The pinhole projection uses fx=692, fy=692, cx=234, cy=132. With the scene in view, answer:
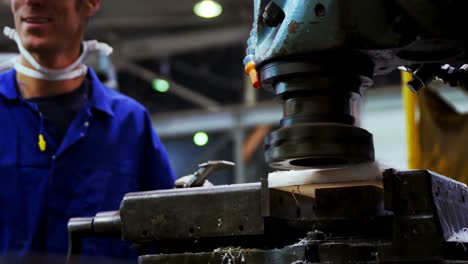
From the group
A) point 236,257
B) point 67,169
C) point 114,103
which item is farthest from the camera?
point 114,103

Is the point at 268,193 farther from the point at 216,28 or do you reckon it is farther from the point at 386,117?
the point at 386,117

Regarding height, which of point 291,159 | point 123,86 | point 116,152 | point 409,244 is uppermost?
point 123,86

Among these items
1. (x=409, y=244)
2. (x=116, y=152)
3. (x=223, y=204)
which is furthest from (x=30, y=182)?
(x=409, y=244)

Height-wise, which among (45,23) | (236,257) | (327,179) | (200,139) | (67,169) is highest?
(200,139)

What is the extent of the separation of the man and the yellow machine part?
1.13 metres

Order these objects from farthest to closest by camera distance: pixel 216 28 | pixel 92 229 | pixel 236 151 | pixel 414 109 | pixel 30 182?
pixel 236 151 → pixel 216 28 → pixel 414 109 → pixel 30 182 → pixel 92 229

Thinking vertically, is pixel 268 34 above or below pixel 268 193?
above

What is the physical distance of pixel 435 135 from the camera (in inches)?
107

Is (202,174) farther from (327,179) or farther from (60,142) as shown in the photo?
(60,142)

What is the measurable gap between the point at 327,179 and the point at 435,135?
175 centimetres

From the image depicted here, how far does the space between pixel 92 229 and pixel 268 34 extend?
1.61ft

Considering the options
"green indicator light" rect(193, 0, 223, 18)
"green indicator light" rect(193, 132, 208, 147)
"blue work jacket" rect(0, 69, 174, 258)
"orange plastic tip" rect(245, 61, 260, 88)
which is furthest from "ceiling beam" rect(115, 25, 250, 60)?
"orange plastic tip" rect(245, 61, 260, 88)

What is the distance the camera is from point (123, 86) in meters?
6.98

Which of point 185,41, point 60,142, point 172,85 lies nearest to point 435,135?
point 60,142
